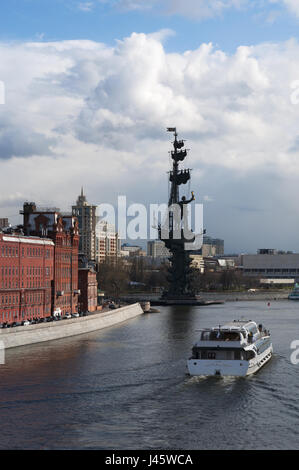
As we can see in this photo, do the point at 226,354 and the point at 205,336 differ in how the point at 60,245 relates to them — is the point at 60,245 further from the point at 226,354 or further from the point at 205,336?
the point at 226,354

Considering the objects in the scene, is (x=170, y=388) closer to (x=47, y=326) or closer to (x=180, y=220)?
(x=47, y=326)

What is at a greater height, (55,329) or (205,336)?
(205,336)

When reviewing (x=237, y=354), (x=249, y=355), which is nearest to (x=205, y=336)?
(x=237, y=354)

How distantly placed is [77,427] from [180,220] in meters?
114

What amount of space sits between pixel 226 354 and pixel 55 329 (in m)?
26.1

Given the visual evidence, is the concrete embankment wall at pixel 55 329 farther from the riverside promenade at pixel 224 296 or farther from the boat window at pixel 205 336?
the riverside promenade at pixel 224 296

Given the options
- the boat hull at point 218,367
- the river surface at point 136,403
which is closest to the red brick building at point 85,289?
the river surface at point 136,403

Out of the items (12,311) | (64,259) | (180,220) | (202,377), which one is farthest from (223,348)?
(180,220)

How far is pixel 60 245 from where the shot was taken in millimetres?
88062

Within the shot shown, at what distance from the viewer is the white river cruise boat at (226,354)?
46469mm

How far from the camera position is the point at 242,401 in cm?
3950

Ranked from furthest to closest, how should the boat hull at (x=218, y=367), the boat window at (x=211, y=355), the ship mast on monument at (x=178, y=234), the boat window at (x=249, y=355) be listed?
the ship mast on monument at (x=178, y=234) < the boat window at (x=249, y=355) < the boat window at (x=211, y=355) < the boat hull at (x=218, y=367)

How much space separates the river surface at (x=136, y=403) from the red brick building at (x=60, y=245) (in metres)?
24.9

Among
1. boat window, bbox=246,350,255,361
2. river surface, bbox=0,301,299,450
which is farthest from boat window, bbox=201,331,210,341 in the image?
boat window, bbox=246,350,255,361
